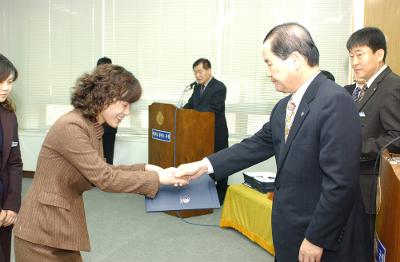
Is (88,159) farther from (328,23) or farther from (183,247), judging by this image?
(328,23)

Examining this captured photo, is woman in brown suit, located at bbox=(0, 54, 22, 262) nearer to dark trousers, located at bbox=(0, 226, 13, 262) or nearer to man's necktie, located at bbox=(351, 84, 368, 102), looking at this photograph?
dark trousers, located at bbox=(0, 226, 13, 262)

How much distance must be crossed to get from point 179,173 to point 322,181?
70cm

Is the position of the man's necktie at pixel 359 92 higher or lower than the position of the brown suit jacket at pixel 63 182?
higher

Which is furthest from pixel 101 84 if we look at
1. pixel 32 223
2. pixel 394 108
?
pixel 394 108

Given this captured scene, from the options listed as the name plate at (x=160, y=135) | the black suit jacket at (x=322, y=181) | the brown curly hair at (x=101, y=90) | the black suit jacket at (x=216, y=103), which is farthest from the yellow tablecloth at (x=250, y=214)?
the brown curly hair at (x=101, y=90)

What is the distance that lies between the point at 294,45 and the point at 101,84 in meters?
0.67

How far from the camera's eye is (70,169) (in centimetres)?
148

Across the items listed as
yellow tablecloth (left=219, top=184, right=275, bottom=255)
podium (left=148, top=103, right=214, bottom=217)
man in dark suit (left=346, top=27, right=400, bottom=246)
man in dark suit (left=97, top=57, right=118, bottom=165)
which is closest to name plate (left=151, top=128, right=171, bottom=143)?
podium (left=148, top=103, right=214, bottom=217)

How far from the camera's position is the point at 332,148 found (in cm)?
125

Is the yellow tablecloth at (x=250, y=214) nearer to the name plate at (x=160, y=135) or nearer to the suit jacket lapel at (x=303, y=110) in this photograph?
the name plate at (x=160, y=135)

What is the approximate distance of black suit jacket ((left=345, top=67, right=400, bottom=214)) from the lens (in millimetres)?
1799

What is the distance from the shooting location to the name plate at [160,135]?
165 inches

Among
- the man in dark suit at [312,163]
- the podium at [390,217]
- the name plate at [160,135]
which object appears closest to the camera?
the podium at [390,217]

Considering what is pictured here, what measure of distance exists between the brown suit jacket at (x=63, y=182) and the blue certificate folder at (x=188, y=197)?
0.89ft
